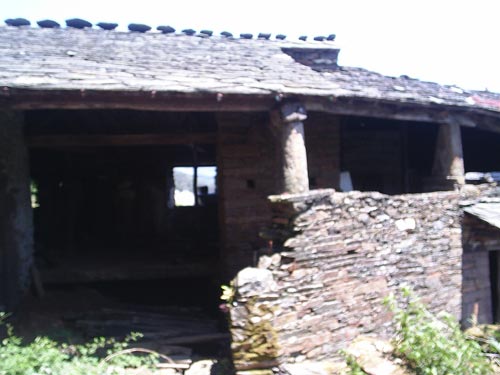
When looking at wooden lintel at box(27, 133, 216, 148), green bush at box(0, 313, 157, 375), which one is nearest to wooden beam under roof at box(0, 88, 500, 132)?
wooden lintel at box(27, 133, 216, 148)

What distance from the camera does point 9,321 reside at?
593 cm

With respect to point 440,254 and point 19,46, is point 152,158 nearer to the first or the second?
point 19,46

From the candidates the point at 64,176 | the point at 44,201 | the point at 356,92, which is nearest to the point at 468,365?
the point at 356,92

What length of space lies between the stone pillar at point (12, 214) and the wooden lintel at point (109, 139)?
321mm

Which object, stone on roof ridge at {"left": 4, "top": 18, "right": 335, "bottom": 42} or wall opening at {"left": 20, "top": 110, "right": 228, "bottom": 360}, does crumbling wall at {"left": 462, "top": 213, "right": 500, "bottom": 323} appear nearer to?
wall opening at {"left": 20, "top": 110, "right": 228, "bottom": 360}

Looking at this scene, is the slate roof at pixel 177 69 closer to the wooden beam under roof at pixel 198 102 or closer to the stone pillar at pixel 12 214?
the wooden beam under roof at pixel 198 102

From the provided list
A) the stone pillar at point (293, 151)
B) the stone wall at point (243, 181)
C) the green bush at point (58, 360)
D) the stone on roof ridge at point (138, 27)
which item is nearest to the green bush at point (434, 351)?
the stone pillar at point (293, 151)

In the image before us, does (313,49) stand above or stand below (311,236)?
above

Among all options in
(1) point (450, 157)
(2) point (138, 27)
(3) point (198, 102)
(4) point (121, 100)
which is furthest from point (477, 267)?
→ (2) point (138, 27)

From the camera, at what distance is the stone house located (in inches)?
198

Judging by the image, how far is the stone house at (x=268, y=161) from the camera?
5023 millimetres

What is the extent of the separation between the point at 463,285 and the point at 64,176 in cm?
893

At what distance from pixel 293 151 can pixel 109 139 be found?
10.3 ft

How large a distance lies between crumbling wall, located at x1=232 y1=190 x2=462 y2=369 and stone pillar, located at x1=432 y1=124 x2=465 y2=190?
545mm
